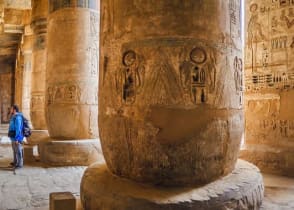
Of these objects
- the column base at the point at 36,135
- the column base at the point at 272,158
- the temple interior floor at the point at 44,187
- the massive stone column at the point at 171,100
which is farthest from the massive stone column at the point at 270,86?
the column base at the point at 36,135

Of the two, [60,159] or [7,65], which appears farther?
[7,65]

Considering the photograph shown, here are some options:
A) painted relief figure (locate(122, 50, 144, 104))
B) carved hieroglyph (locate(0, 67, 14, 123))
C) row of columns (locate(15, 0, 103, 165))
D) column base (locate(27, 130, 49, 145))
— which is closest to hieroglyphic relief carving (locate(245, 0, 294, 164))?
row of columns (locate(15, 0, 103, 165))

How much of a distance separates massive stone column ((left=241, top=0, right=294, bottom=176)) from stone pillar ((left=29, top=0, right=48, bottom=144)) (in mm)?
6826

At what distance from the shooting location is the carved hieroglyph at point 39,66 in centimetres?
1045

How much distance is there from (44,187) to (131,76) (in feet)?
8.20

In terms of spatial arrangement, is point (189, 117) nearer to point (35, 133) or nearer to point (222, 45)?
point (222, 45)

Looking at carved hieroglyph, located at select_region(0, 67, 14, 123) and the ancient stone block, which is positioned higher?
carved hieroglyph, located at select_region(0, 67, 14, 123)

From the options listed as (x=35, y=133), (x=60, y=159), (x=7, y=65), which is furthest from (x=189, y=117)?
(x=7, y=65)

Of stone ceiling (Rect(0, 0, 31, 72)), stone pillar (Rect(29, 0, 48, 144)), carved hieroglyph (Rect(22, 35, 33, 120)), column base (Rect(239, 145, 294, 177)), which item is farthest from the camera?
carved hieroglyph (Rect(22, 35, 33, 120))

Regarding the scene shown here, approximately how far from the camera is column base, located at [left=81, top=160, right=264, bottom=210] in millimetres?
2716

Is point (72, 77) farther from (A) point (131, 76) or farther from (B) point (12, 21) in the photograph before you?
(B) point (12, 21)

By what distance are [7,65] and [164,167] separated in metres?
24.4

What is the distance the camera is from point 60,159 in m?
6.36

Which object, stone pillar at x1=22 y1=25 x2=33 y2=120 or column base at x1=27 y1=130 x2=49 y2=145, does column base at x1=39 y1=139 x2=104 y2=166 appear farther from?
stone pillar at x1=22 y1=25 x2=33 y2=120
